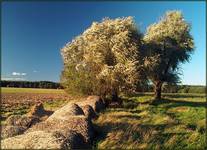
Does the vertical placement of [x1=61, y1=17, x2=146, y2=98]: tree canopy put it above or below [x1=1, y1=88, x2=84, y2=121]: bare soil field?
above

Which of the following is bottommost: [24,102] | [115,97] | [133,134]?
[133,134]

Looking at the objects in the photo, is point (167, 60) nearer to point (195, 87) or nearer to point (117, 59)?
point (117, 59)

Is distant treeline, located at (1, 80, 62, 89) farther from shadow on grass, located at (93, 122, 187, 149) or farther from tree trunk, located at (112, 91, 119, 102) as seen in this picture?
shadow on grass, located at (93, 122, 187, 149)

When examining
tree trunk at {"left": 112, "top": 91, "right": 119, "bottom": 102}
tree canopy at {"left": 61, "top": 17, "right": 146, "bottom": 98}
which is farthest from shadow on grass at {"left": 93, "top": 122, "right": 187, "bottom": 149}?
tree trunk at {"left": 112, "top": 91, "right": 119, "bottom": 102}

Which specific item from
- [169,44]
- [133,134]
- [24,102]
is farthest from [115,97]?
[133,134]

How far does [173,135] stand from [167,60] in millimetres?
39204

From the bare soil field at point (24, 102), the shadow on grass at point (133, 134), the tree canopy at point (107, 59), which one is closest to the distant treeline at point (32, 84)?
the bare soil field at point (24, 102)

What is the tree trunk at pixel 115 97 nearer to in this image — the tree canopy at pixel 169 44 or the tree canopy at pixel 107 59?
the tree canopy at pixel 107 59

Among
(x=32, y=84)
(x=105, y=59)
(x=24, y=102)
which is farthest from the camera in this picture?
(x=32, y=84)

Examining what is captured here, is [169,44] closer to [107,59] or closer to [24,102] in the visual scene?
[107,59]

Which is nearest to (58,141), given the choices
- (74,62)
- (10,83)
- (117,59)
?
(117,59)

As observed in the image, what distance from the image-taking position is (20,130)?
17453mm

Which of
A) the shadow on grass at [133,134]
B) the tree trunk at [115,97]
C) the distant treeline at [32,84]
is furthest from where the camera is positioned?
the distant treeline at [32,84]

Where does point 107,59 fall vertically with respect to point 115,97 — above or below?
above
